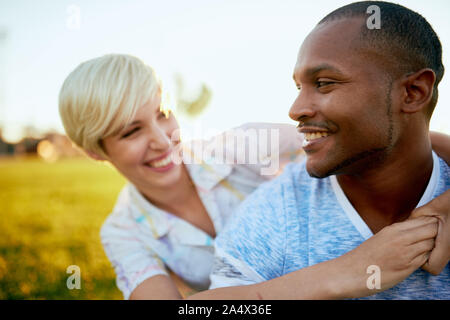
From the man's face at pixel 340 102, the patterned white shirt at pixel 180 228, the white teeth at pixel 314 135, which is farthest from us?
the patterned white shirt at pixel 180 228

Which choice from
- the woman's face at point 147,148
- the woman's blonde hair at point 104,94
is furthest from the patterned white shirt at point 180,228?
the woman's blonde hair at point 104,94

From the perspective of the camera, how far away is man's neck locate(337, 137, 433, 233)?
6.83 ft

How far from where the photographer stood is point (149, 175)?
2965 mm

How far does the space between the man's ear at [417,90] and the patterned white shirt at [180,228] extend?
1.11 meters

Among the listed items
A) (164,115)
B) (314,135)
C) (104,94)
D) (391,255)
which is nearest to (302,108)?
(314,135)

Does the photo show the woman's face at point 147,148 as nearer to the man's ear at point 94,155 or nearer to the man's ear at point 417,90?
the man's ear at point 94,155

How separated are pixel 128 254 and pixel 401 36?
7.28ft

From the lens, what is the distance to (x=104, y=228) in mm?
3008

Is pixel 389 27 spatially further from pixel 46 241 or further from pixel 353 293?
pixel 46 241

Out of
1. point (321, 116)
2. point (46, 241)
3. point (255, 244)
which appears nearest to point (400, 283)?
point (255, 244)

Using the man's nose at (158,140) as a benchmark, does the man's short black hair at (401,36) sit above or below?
above

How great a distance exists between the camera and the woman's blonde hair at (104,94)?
9.09ft

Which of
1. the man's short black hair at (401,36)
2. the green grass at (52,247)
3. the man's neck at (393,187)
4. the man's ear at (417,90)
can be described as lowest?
the green grass at (52,247)
